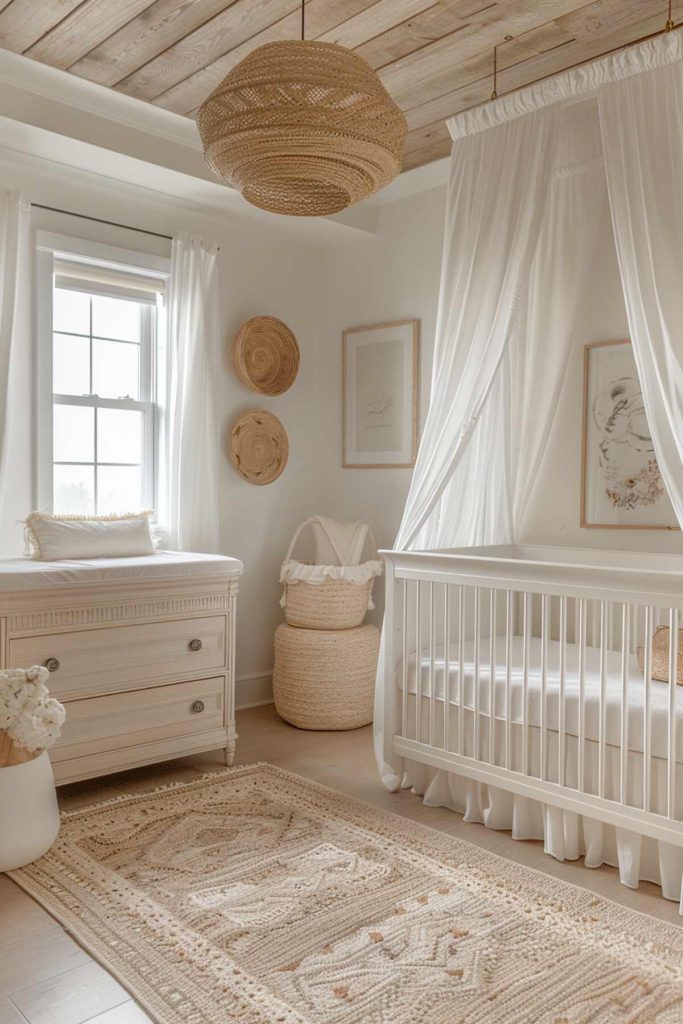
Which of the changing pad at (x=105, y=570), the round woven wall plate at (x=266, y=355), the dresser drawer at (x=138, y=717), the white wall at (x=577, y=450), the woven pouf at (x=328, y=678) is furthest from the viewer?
the round woven wall plate at (x=266, y=355)

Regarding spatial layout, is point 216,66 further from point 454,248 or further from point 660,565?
point 660,565

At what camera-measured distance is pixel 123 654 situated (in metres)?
3.00

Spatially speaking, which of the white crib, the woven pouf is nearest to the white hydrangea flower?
the white crib

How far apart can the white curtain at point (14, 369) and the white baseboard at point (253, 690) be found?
4.48 ft

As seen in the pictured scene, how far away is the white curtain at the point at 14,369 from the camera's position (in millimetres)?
3209

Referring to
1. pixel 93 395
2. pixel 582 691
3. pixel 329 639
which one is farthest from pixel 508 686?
pixel 93 395

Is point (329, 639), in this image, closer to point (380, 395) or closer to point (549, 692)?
point (380, 395)

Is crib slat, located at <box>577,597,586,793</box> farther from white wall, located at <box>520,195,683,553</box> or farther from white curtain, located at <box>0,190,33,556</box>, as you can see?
white curtain, located at <box>0,190,33,556</box>

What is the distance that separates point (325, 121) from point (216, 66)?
1362 mm

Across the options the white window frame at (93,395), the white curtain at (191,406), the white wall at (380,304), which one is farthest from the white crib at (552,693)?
the white window frame at (93,395)

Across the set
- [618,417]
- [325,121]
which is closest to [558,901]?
[618,417]

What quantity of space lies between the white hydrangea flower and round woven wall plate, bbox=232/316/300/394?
6.66 feet

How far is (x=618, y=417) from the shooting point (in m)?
3.27

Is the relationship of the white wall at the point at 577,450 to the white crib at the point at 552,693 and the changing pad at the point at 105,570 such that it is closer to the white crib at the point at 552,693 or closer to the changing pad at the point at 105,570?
the white crib at the point at 552,693
